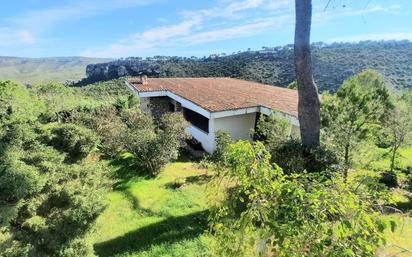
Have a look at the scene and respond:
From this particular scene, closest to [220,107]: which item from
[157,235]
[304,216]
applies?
[157,235]

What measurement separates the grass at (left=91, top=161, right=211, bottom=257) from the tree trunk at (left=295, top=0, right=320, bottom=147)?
5.16 m

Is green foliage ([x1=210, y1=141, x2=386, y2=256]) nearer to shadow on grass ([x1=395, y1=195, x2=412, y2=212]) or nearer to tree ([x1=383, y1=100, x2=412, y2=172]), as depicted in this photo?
shadow on grass ([x1=395, y1=195, x2=412, y2=212])

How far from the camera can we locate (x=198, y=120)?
22906 mm

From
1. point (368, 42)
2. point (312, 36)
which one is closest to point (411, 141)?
point (312, 36)

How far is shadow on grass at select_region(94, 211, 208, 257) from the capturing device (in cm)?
1008

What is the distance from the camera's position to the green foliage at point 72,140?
28.1 feet

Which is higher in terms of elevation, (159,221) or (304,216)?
(304,216)

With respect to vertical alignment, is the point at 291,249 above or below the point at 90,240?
above

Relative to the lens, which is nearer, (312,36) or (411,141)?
(312,36)

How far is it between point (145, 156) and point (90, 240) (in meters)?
7.68

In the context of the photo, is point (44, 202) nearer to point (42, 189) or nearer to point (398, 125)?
point (42, 189)

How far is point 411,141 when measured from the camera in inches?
681

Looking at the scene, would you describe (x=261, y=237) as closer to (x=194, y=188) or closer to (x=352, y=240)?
(x=352, y=240)

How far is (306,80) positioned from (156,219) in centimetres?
782
